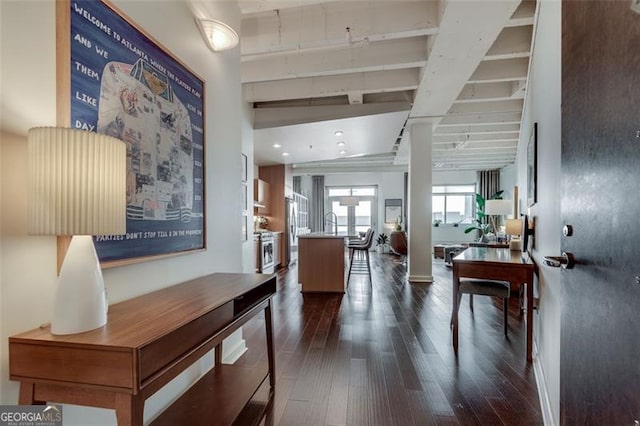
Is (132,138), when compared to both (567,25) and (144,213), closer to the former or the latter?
(144,213)

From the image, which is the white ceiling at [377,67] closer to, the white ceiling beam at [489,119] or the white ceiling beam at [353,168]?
the white ceiling beam at [489,119]

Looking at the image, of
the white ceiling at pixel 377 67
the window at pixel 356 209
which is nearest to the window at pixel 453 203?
the window at pixel 356 209

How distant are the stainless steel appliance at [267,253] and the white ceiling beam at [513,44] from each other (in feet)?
14.6

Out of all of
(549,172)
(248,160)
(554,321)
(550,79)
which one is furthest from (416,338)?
(248,160)

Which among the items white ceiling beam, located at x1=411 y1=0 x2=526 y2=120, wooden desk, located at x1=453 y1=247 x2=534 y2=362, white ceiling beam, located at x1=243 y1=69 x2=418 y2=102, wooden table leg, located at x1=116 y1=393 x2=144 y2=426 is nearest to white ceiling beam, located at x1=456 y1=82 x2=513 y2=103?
white ceiling beam, located at x1=411 y1=0 x2=526 y2=120

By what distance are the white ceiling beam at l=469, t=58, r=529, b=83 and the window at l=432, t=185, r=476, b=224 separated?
6.98 meters

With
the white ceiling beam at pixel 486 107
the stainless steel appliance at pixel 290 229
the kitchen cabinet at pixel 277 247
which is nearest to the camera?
the white ceiling beam at pixel 486 107

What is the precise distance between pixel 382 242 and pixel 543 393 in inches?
319

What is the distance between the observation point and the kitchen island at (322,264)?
452cm

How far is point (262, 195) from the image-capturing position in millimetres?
6531

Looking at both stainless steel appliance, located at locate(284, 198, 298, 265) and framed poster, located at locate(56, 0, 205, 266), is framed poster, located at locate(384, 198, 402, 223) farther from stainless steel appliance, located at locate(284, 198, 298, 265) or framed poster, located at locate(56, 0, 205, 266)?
framed poster, located at locate(56, 0, 205, 266)

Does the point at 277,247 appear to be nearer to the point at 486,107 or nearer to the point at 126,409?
the point at 486,107

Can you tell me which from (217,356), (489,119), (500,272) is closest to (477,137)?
(489,119)

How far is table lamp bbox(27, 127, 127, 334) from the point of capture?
806 millimetres
